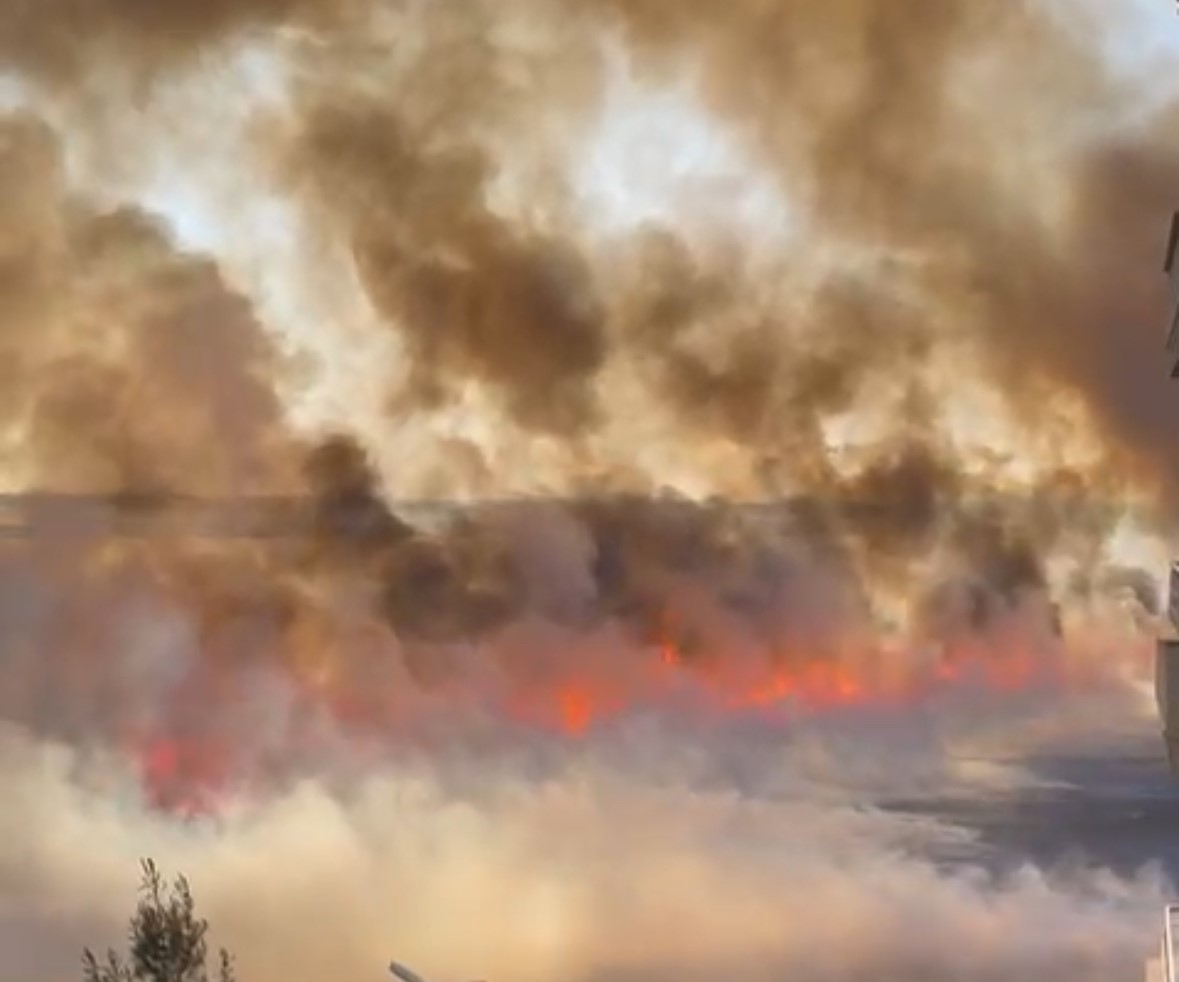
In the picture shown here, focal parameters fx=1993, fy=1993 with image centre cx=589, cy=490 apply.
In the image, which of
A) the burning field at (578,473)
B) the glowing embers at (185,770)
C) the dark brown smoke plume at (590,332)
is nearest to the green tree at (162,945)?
the burning field at (578,473)

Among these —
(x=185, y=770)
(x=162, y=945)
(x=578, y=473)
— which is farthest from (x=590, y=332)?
(x=162, y=945)

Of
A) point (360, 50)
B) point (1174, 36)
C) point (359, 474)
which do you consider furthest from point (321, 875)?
point (1174, 36)

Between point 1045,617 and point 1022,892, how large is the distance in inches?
85.5

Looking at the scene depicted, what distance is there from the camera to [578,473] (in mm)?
16375

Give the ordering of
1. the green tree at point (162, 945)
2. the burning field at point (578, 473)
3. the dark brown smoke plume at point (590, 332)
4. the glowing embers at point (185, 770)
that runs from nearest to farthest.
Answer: the green tree at point (162, 945) → the burning field at point (578, 473) → the dark brown smoke plume at point (590, 332) → the glowing embers at point (185, 770)

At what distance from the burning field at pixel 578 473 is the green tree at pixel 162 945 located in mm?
314

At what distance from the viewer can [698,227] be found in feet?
53.7

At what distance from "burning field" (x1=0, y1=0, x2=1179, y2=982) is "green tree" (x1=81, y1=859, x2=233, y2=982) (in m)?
0.31

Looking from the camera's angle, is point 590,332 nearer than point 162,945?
No

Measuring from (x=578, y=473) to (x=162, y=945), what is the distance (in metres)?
4.97

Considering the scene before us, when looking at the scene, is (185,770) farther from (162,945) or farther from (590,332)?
(590,332)

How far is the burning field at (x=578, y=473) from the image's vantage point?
52.1ft

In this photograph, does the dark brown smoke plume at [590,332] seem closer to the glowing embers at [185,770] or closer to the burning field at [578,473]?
the burning field at [578,473]

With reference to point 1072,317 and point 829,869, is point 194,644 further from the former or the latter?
point 1072,317
